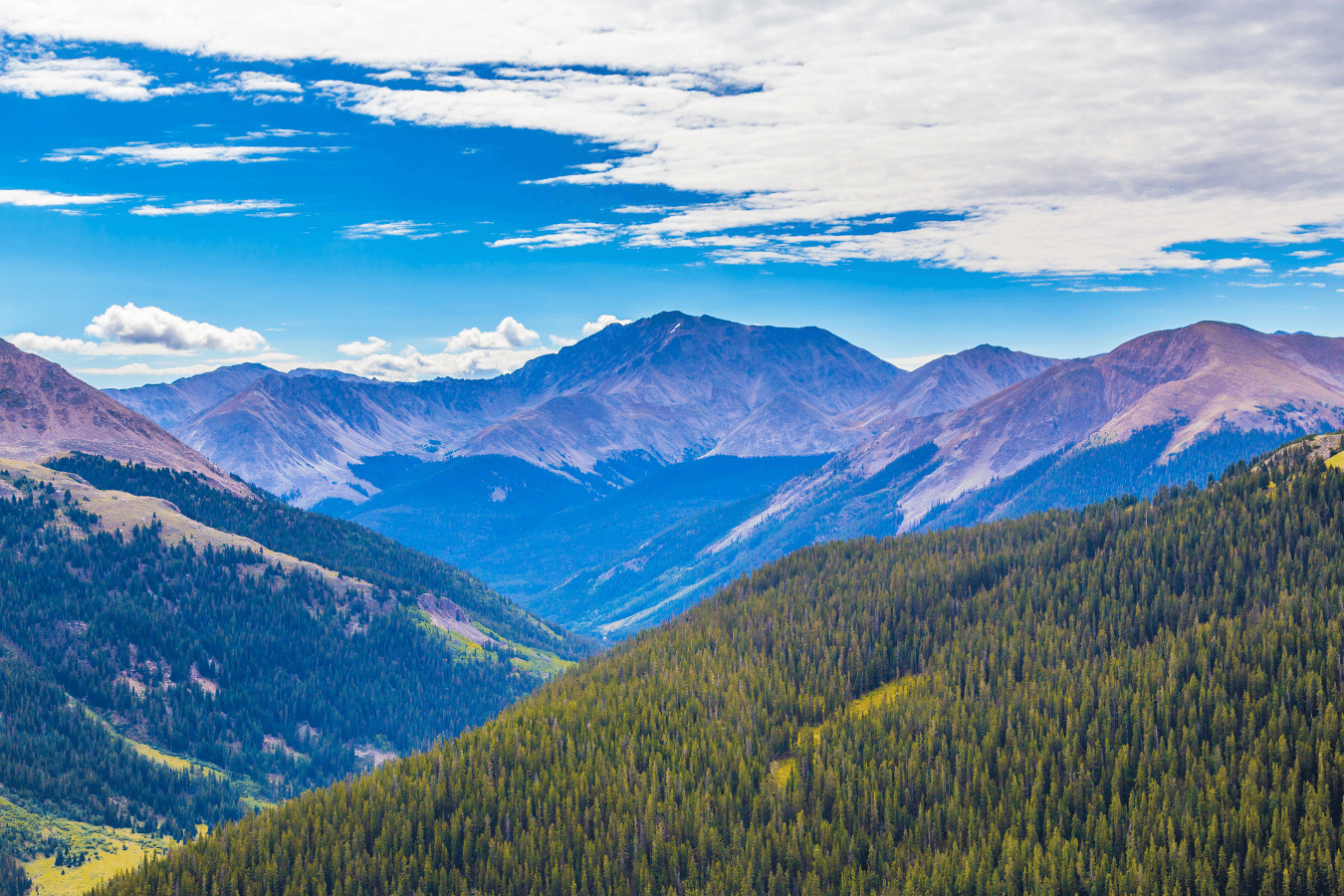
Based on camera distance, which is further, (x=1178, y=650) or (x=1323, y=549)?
(x=1323, y=549)

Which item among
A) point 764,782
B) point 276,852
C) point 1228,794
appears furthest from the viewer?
point 764,782

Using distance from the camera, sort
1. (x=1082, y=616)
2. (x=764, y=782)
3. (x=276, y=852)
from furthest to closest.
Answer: (x=1082, y=616) → (x=764, y=782) → (x=276, y=852)

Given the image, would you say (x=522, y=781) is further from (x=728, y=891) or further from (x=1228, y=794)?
(x=1228, y=794)

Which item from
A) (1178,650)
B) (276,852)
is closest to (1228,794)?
(1178,650)

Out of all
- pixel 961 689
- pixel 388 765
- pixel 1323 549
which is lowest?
pixel 388 765

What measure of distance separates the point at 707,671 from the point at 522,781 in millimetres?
49307

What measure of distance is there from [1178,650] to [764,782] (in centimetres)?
6937

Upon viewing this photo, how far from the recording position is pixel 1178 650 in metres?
144

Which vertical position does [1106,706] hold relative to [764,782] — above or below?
above

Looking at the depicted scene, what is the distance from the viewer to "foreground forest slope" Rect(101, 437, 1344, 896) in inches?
4208

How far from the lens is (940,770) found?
12750 cm

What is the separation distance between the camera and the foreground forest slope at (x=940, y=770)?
351 ft

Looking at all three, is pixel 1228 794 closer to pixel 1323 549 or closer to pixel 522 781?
pixel 1323 549

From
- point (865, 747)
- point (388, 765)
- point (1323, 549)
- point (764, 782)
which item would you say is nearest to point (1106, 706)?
point (865, 747)
